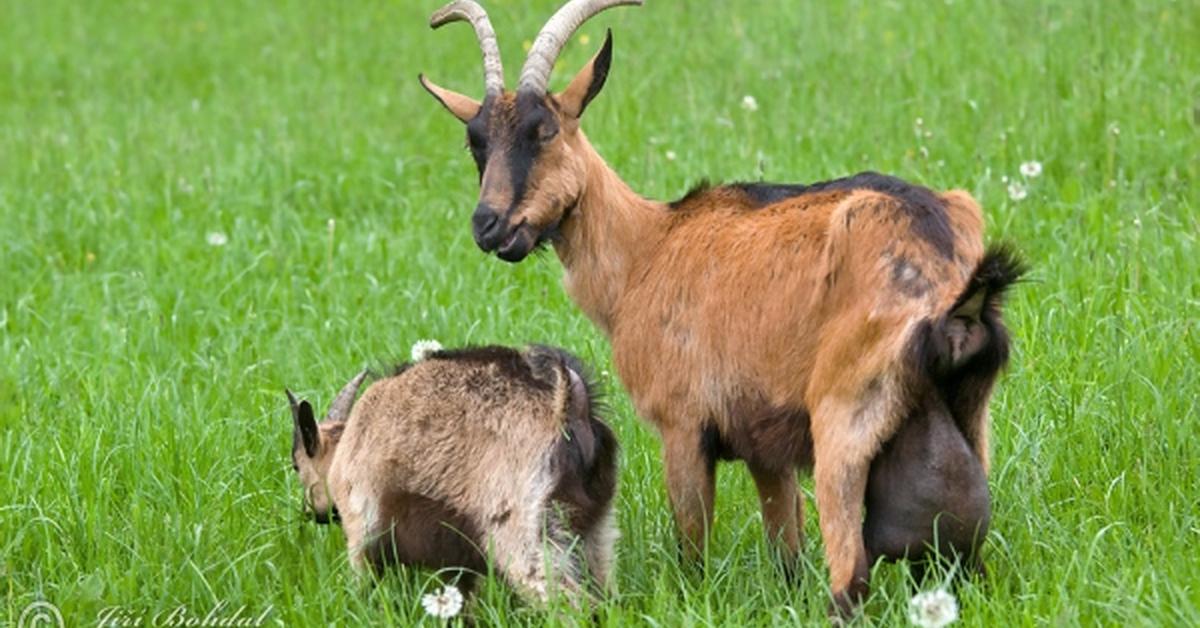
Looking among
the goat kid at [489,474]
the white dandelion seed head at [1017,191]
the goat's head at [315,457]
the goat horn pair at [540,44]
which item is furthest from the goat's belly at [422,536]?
the white dandelion seed head at [1017,191]

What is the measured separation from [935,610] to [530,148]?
6.70 ft

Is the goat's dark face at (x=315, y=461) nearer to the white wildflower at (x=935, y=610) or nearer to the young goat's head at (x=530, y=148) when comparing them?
the young goat's head at (x=530, y=148)

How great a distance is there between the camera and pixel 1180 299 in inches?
267

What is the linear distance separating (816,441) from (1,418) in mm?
3813

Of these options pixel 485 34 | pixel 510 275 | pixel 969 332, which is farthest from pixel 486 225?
pixel 510 275

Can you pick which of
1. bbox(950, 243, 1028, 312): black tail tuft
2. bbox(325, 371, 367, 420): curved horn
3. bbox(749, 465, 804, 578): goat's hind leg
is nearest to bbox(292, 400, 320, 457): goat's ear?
bbox(325, 371, 367, 420): curved horn

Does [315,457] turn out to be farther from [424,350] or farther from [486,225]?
[486,225]

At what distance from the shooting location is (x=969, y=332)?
465 cm

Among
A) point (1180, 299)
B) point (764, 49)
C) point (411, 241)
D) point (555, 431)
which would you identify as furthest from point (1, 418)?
point (764, 49)

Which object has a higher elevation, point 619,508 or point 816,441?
point 816,441

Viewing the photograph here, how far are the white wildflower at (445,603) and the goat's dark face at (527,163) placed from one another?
118cm

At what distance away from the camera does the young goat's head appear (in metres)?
5.61

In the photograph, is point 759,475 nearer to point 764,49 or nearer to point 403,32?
point 764,49

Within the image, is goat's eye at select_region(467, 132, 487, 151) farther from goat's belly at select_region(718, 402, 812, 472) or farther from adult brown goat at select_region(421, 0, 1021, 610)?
goat's belly at select_region(718, 402, 812, 472)
